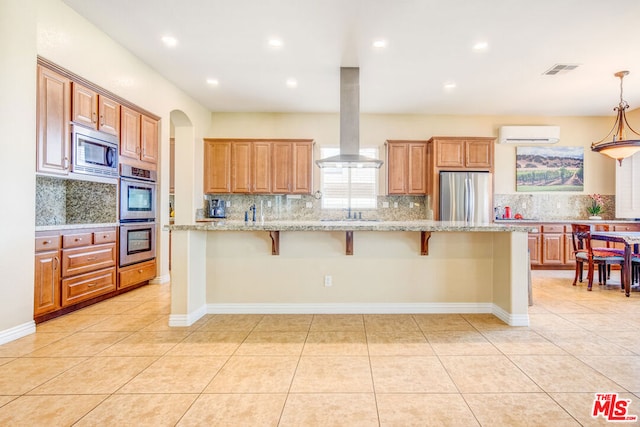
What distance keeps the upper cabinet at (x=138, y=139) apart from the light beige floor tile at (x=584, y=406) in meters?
4.74

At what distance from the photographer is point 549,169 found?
6.49 m

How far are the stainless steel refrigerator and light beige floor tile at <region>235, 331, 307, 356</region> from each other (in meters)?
4.05

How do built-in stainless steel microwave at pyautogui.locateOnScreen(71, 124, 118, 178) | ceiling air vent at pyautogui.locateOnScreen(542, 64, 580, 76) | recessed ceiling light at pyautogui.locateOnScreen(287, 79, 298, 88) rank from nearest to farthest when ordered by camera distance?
1. built-in stainless steel microwave at pyautogui.locateOnScreen(71, 124, 118, 178)
2. ceiling air vent at pyautogui.locateOnScreen(542, 64, 580, 76)
3. recessed ceiling light at pyautogui.locateOnScreen(287, 79, 298, 88)

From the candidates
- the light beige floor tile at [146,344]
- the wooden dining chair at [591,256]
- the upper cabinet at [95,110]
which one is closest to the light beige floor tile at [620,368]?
the wooden dining chair at [591,256]

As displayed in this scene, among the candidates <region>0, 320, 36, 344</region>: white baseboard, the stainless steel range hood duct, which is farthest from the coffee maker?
<region>0, 320, 36, 344</region>: white baseboard

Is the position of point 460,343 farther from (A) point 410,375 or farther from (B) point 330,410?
(B) point 330,410

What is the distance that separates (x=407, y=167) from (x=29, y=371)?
18.9 ft

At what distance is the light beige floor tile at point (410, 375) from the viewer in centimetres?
194

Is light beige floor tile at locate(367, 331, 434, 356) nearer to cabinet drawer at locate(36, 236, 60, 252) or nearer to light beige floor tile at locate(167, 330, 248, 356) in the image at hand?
light beige floor tile at locate(167, 330, 248, 356)

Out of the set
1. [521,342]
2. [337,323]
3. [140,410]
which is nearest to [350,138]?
[337,323]

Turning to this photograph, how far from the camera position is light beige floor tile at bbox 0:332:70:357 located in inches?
95.1

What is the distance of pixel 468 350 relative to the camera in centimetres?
247

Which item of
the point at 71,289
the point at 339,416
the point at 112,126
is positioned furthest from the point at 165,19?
the point at 339,416
